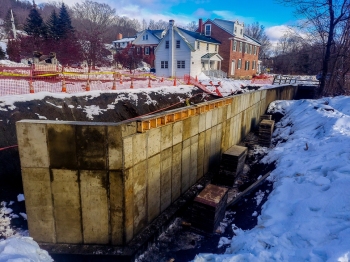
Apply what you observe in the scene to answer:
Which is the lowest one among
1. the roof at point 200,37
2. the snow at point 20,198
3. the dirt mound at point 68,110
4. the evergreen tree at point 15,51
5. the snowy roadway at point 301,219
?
the snow at point 20,198

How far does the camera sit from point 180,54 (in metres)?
33.2

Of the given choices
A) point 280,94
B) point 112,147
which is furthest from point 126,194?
point 280,94

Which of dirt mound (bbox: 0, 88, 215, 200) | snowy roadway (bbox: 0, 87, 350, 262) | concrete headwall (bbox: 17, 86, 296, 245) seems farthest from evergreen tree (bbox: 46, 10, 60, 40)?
concrete headwall (bbox: 17, 86, 296, 245)

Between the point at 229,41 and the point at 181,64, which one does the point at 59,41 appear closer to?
the point at 181,64

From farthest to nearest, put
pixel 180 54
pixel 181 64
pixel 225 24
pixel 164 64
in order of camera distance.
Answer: pixel 225 24 < pixel 164 64 < pixel 181 64 < pixel 180 54

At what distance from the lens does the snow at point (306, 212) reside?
411cm

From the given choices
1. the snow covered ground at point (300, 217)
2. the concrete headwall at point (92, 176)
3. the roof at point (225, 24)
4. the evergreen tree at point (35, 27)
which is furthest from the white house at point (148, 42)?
the concrete headwall at point (92, 176)

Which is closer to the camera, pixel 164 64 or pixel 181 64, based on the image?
pixel 181 64

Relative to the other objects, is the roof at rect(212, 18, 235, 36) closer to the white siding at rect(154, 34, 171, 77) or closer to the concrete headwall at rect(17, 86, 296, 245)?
the white siding at rect(154, 34, 171, 77)

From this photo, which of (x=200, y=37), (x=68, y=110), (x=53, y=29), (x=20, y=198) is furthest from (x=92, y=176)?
(x=53, y=29)

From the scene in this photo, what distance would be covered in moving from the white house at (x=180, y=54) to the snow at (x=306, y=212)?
26279 mm

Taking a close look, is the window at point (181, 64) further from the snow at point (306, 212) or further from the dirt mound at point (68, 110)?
the snow at point (306, 212)

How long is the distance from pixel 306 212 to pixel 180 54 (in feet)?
101

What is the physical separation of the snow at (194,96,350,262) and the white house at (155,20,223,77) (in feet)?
86.2
